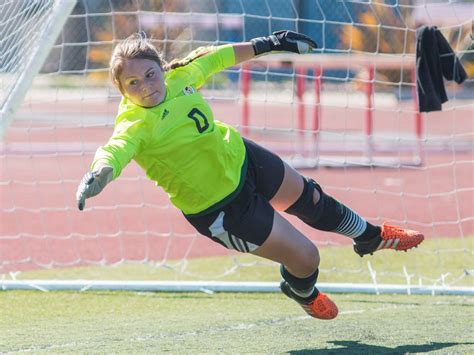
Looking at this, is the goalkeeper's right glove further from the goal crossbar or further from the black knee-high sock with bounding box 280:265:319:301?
the goal crossbar

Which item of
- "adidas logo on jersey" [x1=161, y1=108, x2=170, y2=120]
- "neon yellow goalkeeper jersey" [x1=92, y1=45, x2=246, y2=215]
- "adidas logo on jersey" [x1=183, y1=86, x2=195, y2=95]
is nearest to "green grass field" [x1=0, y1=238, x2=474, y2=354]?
"neon yellow goalkeeper jersey" [x1=92, y1=45, x2=246, y2=215]

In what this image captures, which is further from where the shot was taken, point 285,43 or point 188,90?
point 285,43

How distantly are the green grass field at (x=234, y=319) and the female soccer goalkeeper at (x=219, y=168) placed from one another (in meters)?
0.35

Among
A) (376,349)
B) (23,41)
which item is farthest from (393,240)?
(23,41)

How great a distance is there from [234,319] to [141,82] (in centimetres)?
194

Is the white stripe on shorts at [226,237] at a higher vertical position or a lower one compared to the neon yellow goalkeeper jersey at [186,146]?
lower

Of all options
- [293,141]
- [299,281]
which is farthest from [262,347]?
[293,141]

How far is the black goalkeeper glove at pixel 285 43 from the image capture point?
574 cm

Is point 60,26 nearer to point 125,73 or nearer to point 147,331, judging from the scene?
point 125,73

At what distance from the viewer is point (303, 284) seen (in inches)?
224

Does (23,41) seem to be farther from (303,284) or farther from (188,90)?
(303,284)

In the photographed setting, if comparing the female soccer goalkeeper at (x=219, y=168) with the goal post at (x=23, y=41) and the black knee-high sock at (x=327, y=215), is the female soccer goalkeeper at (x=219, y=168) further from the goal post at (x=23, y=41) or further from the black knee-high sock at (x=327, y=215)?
the goal post at (x=23, y=41)

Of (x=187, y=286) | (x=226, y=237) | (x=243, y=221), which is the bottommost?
(x=187, y=286)

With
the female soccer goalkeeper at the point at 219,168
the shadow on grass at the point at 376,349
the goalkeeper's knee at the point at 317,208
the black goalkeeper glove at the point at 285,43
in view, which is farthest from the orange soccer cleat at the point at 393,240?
the black goalkeeper glove at the point at 285,43
